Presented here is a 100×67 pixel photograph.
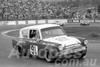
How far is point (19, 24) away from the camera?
4019cm

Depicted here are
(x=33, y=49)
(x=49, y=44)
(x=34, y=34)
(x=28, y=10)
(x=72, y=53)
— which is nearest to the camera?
(x=72, y=53)

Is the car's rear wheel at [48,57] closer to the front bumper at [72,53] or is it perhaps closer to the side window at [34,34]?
the front bumper at [72,53]

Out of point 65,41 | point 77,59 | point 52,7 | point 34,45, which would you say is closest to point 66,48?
point 65,41

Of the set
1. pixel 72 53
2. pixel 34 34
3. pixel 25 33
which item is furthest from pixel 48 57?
pixel 25 33

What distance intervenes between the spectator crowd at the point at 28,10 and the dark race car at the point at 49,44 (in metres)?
29.9

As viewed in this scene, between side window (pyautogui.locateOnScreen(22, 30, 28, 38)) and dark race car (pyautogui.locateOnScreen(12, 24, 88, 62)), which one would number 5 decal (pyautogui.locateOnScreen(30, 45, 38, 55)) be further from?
side window (pyautogui.locateOnScreen(22, 30, 28, 38))

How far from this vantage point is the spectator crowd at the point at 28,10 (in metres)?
38.5

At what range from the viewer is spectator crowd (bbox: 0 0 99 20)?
126 ft

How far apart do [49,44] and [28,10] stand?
1299 inches

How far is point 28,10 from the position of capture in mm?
39969

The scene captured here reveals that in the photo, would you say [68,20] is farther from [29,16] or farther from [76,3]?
[76,3]

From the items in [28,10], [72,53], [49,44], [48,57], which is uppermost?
[49,44]

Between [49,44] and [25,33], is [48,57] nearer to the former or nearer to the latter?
[49,44]

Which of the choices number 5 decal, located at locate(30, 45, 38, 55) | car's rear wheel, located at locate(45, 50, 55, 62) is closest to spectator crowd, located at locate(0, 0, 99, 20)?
number 5 decal, located at locate(30, 45, 38, 55)
